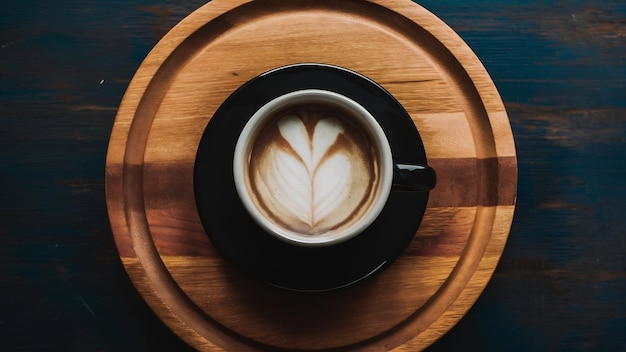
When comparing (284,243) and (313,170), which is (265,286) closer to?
(284,243)

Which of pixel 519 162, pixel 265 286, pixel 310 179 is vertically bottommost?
pixel 265 286

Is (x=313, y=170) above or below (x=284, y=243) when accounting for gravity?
above

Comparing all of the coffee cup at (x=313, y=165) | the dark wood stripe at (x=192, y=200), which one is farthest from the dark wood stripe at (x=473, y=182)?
the coffee cup at (x=313, y=165)

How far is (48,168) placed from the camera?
0.96 metres

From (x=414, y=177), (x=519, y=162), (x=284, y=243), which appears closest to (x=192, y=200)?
(x=284, y=243)

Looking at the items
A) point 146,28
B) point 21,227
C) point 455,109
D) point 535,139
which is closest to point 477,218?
point 455,109

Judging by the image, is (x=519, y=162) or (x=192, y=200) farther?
(x=519, y=162)

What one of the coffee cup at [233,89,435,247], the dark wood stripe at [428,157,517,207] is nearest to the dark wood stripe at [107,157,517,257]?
the dark wood stripe at [428,157,517,207]

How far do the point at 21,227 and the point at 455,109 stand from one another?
2.38 ft

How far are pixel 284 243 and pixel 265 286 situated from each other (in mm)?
81

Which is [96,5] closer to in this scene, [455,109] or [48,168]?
[48,168]

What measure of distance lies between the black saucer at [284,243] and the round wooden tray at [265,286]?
0.04 meters

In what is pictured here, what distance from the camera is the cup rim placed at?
0.67m

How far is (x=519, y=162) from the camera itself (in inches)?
37.4
